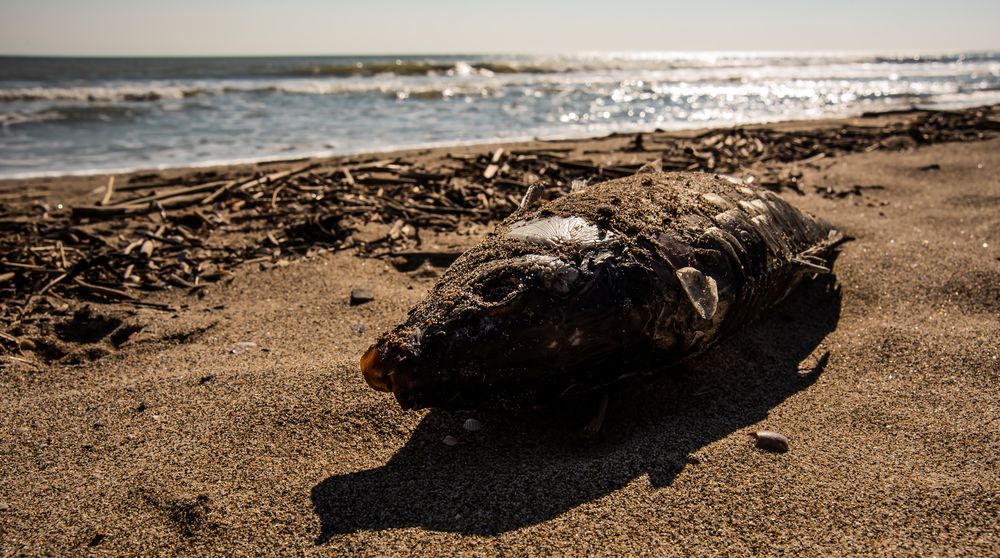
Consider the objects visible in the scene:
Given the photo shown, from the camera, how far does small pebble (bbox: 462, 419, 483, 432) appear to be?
311cm

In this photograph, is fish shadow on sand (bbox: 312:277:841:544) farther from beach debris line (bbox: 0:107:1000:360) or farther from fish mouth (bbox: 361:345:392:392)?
beach debris line (bbox: 0:107:1000:360)

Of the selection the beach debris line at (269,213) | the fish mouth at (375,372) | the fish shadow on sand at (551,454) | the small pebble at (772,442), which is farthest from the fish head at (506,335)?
the beach debris line at (269,213)

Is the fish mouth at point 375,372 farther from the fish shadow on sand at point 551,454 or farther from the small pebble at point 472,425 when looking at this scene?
the small pebble at point 472,425

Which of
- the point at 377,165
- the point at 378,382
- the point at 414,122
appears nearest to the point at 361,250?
the point at 377,165

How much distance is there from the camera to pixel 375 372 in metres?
2.76

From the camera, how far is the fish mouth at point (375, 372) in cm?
275

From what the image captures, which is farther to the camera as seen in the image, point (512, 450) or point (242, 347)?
point (242, 347)

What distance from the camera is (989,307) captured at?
4199mm

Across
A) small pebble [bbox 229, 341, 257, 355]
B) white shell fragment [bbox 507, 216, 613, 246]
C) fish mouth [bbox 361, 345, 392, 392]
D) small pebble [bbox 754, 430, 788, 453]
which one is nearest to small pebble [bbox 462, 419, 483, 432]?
fish mouth [bbox 361, 345, 392, 392]

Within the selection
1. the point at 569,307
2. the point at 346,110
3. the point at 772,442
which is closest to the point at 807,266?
the point at 772,442

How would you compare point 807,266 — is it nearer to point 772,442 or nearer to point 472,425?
point 772,442

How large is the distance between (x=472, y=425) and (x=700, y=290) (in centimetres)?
120

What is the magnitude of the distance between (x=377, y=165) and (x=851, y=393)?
18.1 ft

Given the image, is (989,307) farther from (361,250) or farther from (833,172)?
(361,250)
